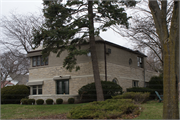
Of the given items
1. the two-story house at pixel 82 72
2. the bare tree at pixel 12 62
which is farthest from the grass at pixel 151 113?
the bare tree at pixel 12 62

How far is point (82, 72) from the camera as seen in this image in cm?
1516

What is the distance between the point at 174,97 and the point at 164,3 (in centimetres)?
259

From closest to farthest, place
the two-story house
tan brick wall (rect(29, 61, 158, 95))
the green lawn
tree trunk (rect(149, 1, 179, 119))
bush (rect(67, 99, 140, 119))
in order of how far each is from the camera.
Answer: tree trunk (rect(149, 1, 179, 119))
bush (rect(67, 99, 140, 119))
the green lawn
the two-story house
tan brick wall (rect(29, 61, 158, 95))

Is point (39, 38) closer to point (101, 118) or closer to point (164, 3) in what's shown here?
point (101, 118)

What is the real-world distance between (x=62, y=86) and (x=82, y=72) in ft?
7.70

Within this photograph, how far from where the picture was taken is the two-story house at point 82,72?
14.8 meters

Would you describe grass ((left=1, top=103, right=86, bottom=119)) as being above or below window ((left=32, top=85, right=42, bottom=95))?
below

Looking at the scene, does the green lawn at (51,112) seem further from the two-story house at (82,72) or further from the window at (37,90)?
the window at (37,90)

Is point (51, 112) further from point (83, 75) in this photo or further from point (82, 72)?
point (82, 72)

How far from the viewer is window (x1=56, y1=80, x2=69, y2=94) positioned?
52.2 feet

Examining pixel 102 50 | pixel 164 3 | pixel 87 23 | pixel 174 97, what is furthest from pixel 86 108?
pixel 102 50

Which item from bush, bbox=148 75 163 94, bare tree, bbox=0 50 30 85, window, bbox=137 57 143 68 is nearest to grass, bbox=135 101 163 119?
bush, bbox=148 75 163 94

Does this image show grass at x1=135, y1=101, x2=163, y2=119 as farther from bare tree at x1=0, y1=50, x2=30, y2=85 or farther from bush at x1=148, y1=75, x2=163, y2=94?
bare tree at x1=0, y1=50, x2=30, y2=85

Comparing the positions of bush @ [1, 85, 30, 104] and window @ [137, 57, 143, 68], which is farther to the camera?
window @ [137, 57, 143, 68]
